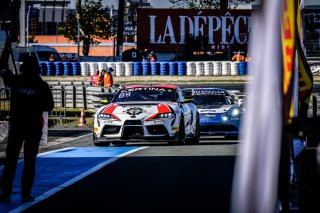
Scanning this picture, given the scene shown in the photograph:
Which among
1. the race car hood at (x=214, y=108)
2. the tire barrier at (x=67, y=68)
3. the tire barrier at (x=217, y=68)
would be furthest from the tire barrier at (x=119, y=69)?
the race car hood at (x=214, y=108)

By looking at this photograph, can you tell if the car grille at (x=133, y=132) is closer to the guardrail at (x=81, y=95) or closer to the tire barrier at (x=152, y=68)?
the guardrail at (x=81, y=95)

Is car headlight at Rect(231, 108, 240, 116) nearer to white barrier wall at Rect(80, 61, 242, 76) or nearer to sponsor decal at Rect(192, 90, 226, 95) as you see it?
sponsor decal at Rect(192, 90, 226, 95)

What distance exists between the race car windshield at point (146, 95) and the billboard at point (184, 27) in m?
40.7

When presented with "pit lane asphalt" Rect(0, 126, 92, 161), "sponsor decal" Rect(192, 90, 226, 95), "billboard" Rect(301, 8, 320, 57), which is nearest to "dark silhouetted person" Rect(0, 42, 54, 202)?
"billboard" Rect(301, 8, 320, 57)

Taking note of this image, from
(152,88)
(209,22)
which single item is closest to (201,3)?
(209,22)

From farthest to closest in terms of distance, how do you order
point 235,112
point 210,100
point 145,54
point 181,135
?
point 145,54, point 210,100, point 235,112, point 181,135

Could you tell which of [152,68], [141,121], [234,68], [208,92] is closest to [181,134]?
[141,121]

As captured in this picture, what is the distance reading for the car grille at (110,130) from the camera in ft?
62.9

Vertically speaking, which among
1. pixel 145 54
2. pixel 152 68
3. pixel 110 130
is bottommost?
pixel 110 130

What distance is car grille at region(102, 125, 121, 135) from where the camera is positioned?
19.2 meters

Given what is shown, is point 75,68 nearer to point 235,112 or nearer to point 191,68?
point 191,68

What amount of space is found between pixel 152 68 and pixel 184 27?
1063 centimetres

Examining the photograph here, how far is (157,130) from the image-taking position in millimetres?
19234

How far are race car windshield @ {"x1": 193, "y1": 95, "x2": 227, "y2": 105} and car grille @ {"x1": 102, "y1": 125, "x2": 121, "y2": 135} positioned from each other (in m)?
4.98
